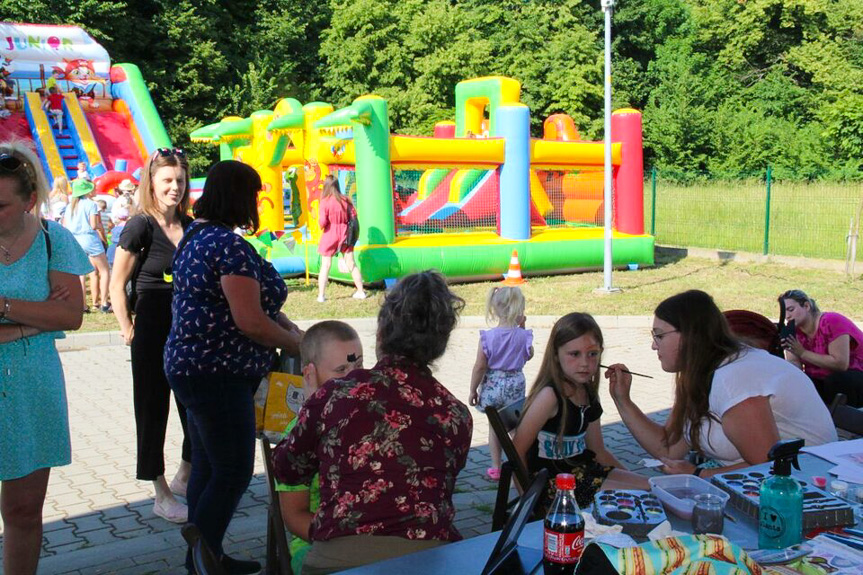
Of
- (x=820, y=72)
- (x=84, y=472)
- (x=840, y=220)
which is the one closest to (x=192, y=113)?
(x=840, y=220)

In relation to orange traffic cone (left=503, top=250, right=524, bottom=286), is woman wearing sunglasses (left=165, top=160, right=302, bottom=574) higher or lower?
higher

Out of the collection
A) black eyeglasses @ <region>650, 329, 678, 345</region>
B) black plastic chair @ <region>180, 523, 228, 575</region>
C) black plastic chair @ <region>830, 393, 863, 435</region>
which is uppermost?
black eyeglasses @ <region>650, 329, 678, 345</region>

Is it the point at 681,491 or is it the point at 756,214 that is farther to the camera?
the point at 756,214

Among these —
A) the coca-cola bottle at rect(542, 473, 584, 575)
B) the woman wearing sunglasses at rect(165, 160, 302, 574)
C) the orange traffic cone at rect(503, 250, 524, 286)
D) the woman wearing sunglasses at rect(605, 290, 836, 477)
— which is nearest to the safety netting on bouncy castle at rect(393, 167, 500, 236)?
the orange traffic cone at rect(503, 250, 524, 286)

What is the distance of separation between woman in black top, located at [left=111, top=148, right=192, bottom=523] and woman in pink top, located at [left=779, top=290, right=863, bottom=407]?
3203 mm

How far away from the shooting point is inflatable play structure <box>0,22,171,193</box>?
52.1 feet

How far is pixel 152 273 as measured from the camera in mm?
3832

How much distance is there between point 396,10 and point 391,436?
119 feet

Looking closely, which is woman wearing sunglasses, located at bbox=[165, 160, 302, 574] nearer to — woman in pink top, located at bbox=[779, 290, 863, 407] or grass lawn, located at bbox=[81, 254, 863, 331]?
woman in pink top, located at bbox=[779, 290, 863, 407]

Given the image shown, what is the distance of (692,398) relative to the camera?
10.5 ft

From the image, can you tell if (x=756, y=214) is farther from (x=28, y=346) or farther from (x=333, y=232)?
(x=28, y=346)

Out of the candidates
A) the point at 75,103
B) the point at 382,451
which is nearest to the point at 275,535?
the point at 382,451

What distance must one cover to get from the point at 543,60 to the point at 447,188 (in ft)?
80.9

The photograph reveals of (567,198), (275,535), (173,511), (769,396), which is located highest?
(567,198)
